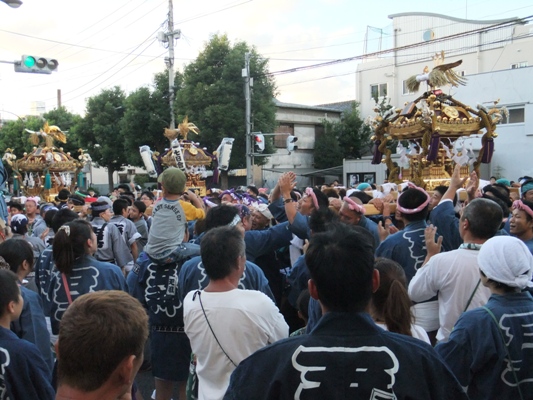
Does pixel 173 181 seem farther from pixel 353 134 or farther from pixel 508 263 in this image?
pixel 353 134

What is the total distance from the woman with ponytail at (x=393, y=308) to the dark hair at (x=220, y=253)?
79 cm

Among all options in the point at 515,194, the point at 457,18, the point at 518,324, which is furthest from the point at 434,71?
the point at 457,18

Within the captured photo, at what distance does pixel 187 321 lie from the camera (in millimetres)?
2826

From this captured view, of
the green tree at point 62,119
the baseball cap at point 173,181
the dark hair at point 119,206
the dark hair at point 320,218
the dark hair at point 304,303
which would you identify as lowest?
the dark hair at point 304,303

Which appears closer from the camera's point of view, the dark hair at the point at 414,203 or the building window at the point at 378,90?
the dark hair at the point at 414,203

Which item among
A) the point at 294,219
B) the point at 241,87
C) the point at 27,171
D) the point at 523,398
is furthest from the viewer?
the point at 241,87

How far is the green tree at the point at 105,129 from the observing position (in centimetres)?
3416

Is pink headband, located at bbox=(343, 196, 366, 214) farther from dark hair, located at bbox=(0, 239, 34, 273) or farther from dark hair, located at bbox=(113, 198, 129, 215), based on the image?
dark hair, located at bbox=(113, 198, 129, 215)

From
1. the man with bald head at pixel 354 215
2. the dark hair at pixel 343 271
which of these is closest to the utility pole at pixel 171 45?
the man with bald head at pixel 354 215

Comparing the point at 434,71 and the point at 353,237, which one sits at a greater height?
the point at 434,71

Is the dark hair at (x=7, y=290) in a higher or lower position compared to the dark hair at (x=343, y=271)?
lower

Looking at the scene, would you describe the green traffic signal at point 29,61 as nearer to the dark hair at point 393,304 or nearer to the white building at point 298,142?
the dark hair at point 393,304

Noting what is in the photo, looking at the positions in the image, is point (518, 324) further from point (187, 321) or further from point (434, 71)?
point (434, 71)

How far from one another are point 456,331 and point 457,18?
32.3 metres
